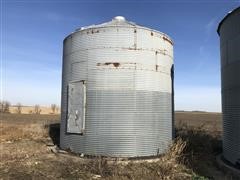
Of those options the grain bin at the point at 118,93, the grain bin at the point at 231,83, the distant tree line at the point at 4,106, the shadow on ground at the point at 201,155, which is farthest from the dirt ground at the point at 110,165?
the distant tree line at the point at 4,106

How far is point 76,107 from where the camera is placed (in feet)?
33.7

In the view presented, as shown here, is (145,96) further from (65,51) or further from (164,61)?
(65,51)

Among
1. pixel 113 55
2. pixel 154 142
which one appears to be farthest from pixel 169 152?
pixel 113 55

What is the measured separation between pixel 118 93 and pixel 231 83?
3422mm

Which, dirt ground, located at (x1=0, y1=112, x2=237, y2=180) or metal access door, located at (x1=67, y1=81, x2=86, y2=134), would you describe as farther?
metal access door, located at (x1=67, y1=81, x2=86, y2=134)

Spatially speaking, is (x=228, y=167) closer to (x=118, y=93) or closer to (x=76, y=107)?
(x=118, y=93)

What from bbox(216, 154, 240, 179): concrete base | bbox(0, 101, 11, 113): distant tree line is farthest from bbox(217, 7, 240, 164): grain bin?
bbox(0, 101, 11, 113): distant tree line

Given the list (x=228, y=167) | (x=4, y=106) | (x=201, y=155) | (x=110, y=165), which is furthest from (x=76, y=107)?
(x=4, y=106)

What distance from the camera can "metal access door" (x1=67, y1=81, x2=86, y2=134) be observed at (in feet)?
32.9

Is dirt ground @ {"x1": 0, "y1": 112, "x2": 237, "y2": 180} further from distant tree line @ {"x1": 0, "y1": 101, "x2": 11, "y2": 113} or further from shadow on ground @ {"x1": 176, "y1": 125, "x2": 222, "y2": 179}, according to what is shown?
distant tree line @ {"x1": 0, "y1": 101, "x2": 11, "y2": 113}

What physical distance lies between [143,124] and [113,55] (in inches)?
96.8

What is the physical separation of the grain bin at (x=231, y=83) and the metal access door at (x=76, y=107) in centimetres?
450

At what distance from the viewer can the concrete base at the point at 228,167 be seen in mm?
7820

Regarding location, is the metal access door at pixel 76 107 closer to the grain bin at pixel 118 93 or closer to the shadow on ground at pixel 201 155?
the grain bin at pixel 118 93
